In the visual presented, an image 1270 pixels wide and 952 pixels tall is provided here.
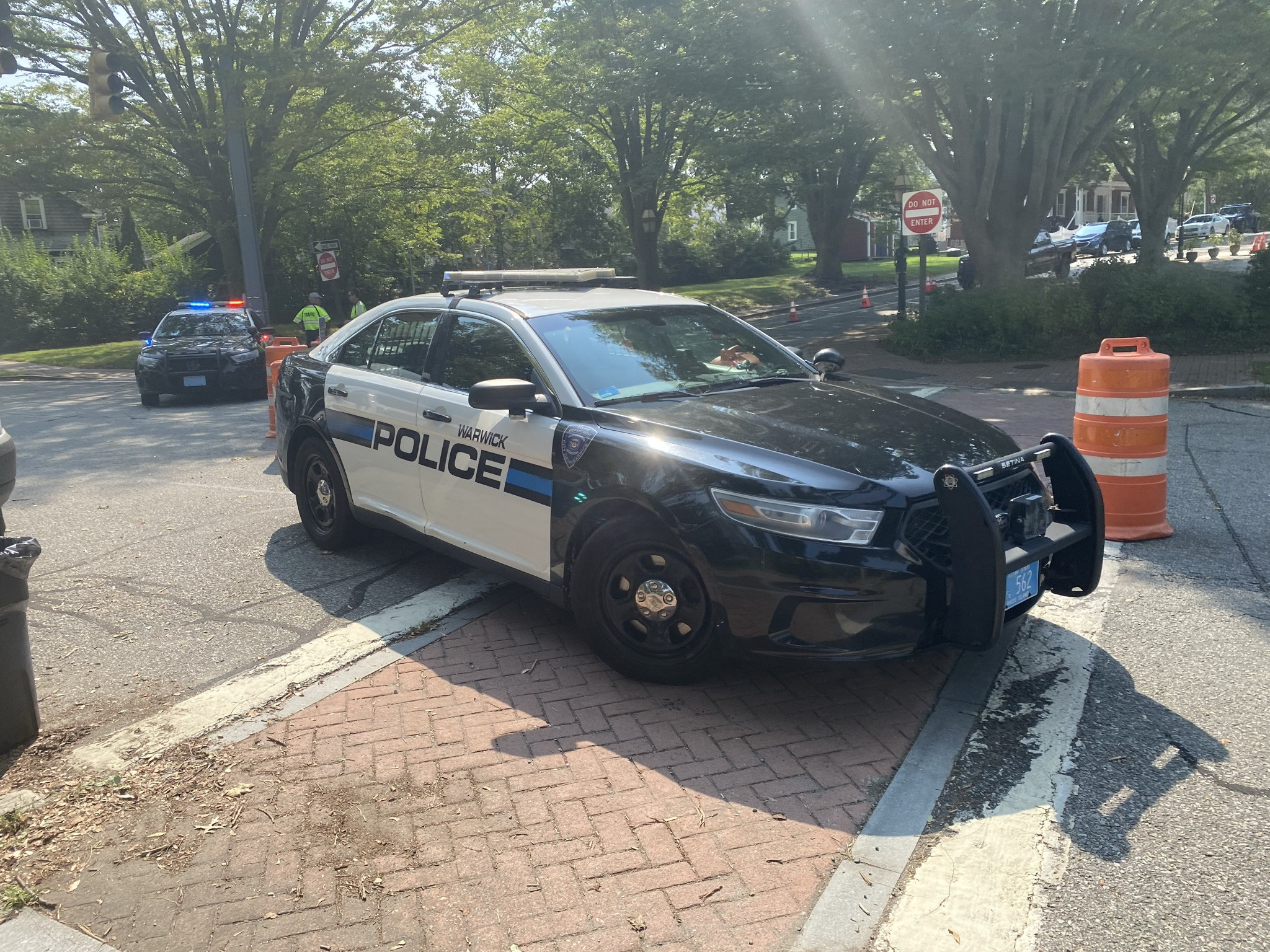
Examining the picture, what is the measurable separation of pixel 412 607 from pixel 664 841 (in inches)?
104

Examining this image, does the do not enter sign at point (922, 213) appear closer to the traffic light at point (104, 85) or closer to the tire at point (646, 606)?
the traffic light at point (104, 85)

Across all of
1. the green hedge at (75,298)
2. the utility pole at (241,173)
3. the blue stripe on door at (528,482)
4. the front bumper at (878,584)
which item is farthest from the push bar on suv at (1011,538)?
the green hedge at (75,298)

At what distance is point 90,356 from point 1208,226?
6433 centimetres

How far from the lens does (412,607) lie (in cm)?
567

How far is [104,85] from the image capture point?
13078 mm

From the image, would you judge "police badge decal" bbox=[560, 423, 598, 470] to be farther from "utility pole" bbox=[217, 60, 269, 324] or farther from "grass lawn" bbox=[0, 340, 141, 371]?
"grass lawn" bbox=[0, 340, 141, 371]

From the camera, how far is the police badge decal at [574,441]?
15.3 ft

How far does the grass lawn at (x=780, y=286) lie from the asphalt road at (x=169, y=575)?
65.6 ft

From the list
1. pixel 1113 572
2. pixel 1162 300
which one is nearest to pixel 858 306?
pixel 1162 300

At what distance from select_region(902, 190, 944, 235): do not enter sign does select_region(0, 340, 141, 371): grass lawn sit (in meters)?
17.2

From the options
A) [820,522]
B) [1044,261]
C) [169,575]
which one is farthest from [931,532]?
[1044,261]

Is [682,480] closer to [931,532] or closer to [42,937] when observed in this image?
[931,532]

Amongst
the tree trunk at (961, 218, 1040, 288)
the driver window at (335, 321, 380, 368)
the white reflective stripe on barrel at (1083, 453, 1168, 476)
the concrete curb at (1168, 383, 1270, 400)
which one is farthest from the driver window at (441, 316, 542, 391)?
the tree trunk at (961, 218, 1040, 288)

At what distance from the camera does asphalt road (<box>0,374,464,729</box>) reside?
4.93 metres
